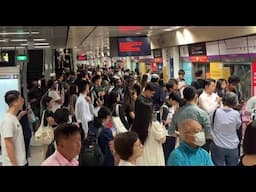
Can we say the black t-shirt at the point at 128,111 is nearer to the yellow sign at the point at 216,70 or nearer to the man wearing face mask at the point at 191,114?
the man wearing face mask at the point at 191,114

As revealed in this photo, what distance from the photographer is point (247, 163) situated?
11.0 ft

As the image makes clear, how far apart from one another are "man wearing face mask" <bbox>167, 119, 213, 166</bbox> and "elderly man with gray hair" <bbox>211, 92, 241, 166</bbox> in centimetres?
183

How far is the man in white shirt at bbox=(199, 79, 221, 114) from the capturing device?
684cm

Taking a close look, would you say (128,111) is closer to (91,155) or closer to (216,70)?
(91,155)

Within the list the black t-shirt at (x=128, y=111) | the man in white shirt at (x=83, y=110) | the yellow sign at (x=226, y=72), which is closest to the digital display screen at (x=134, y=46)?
the yellow sign at (x=226, y=72)

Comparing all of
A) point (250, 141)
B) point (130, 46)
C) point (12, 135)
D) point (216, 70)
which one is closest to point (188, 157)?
point (250, 141)

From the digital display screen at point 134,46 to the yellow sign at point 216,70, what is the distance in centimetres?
259

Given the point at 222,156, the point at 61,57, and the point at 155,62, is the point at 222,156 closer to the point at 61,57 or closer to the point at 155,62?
the point at 155,62

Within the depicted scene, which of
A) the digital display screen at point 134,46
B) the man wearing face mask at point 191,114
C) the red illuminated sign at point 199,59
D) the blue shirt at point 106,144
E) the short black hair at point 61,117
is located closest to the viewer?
the blue shirt at point 106,144

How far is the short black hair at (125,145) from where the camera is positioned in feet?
11.2

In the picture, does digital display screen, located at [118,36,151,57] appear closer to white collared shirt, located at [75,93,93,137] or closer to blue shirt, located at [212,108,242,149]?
white collared shirt, located at [75,93,93,137]
